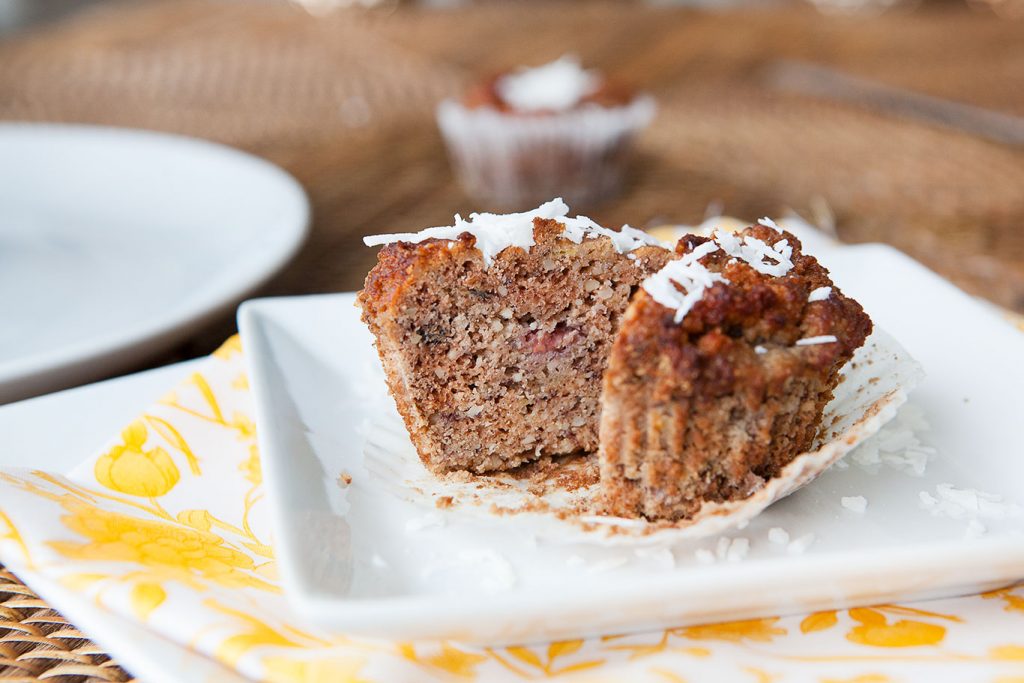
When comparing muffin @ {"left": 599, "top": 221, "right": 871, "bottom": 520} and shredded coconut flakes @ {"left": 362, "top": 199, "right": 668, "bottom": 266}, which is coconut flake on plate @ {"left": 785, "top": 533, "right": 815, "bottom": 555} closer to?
muffin @ {"left": 599, "top": 221, "right": 871, "bottom": 520}

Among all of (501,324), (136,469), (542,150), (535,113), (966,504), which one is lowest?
(966,504)

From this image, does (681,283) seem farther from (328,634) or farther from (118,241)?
(118,241)

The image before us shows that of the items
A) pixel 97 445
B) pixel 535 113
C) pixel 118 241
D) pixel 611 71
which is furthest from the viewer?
pixel 611 71

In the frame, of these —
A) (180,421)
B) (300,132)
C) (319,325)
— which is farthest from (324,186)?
(180,421)

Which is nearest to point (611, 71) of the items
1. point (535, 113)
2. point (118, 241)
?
point (535, 113)

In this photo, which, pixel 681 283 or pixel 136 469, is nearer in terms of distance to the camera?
pixel 681 283

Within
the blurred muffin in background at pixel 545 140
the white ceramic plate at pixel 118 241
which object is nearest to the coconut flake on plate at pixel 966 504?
the white ceramic plate at pixel 118 241
